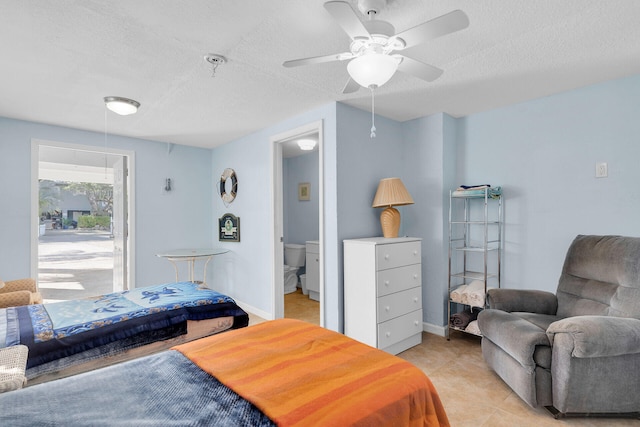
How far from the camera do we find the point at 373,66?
1491 mm

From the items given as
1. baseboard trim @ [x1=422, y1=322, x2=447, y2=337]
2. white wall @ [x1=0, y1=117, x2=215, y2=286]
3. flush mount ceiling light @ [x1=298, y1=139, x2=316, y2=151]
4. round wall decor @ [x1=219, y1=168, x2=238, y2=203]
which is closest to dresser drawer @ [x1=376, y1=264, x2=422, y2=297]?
baseboard trim @ [x1=422, y1=322, x2=447, y2=337]

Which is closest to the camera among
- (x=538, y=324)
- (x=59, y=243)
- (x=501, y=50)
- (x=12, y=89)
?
(x=501, y=50)

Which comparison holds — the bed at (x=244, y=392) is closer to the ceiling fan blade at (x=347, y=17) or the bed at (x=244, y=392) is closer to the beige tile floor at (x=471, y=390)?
the beige tile floor at (x=471, y=390)

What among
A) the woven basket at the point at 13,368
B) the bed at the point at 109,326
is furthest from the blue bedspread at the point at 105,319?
the woven basket at the point at 13,368

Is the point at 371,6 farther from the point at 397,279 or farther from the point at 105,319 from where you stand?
the point at 105,319

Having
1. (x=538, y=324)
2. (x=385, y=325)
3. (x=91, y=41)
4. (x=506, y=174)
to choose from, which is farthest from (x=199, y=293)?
(x=506, y=174)

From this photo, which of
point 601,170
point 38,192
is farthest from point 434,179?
point 38,192

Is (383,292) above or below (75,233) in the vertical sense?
below

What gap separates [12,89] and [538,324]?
436 centimetres

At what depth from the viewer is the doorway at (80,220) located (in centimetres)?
406

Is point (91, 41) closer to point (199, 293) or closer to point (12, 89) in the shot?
point (12, 89)

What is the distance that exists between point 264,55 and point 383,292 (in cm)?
202

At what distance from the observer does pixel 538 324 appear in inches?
88.5

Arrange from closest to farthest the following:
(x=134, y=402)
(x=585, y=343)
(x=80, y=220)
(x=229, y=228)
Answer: (x=134, y=402) < (x=585, y=343) < (x=229, y=228) < (x=80, y=220)
